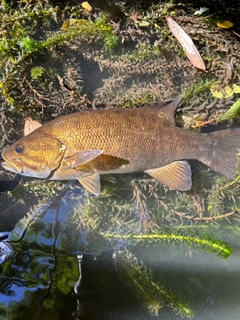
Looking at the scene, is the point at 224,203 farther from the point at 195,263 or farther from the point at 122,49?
the point at 122,49

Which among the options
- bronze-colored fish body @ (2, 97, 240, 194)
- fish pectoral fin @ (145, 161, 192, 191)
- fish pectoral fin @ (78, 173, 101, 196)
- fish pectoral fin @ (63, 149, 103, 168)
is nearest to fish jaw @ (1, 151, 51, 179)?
bronze-colored fish body @ (2, 97, 240, 194)

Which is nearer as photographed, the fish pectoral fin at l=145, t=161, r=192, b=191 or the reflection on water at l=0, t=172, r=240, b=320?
the fish pectoral fin at l=145, t=161, r=192, b=191

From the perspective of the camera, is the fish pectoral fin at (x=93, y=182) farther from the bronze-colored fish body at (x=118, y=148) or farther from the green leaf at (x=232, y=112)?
the green leaf at (x=232, y=112)

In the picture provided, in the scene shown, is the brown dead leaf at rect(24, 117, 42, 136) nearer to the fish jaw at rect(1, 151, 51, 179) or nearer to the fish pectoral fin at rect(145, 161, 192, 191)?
the fish jaw at rect(1, 151, 51, 179)

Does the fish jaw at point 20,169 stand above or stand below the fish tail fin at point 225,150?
above

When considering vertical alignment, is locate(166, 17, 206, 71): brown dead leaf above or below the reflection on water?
above

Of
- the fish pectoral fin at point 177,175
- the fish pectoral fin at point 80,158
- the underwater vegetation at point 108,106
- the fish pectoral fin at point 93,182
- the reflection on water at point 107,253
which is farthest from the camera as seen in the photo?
the reflection on water at point 107,253

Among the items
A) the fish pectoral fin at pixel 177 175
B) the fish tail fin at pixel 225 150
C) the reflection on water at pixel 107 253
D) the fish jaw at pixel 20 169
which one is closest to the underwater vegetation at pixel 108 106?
the reflection on water at pixel 107 253

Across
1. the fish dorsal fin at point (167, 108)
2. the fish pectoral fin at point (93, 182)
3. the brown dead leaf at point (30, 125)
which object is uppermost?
the brown dead leaf at point (30, 125)
